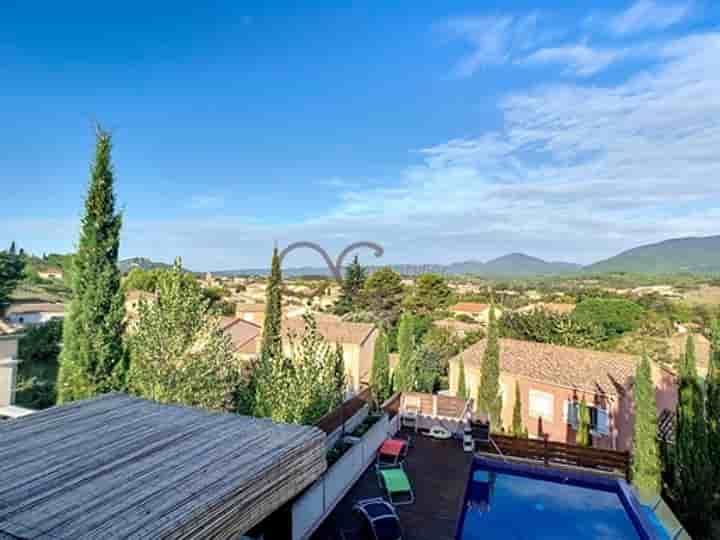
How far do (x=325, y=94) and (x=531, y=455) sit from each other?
18.3m

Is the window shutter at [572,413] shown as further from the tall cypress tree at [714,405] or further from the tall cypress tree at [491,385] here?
the tall cypress tree at [714,405]

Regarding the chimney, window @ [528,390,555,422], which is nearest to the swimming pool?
window @ [528,390,555,422]

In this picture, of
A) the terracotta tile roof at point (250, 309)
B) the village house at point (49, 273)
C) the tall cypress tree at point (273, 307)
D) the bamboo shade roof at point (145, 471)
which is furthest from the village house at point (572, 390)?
the village house at point (49, 273)

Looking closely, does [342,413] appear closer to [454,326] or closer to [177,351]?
[177,351]

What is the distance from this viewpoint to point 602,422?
730 inches

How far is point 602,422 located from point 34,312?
4360 cm

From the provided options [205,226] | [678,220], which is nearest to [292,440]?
[205,226]

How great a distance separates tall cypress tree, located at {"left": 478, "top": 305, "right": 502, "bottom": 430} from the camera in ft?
65.1

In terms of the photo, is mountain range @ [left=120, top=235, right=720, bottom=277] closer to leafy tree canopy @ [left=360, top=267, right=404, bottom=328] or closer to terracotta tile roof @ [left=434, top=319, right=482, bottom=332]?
leafy tree canopy @ [left=360, top=267, right=404, bottom=328]

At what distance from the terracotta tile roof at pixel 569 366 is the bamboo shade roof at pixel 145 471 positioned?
57.3 feet

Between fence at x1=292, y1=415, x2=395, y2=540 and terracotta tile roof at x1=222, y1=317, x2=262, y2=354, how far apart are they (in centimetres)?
2172

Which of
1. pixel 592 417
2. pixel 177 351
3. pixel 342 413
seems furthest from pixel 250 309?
pixel 342 413

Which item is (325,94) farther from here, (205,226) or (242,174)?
(205,226)

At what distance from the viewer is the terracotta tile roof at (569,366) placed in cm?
1902
